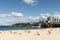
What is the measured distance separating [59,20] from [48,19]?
11543 millimetres

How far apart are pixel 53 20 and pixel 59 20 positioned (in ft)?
24.3

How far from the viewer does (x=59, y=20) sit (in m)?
132

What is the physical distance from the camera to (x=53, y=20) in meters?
138

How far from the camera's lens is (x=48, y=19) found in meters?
139

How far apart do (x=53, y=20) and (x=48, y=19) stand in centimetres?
474
